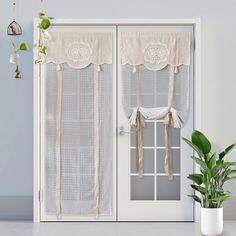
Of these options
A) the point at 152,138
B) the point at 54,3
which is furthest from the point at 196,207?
the point at 54,3

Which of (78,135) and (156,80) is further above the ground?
(156,80)

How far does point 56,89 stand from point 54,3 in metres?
0.86

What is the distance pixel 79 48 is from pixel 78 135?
0.86 metres

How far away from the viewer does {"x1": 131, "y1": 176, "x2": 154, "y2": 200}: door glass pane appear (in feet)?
15.8

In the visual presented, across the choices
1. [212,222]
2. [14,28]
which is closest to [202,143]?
[212,222]

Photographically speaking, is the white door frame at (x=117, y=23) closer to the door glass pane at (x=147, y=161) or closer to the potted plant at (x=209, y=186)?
the potted plant at (x=209, y=186)

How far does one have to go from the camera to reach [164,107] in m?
4.77

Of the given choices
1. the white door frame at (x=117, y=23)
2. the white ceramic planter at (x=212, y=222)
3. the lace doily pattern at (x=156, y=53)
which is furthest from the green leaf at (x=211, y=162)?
the lace doily pattern at (x=156, y=53)

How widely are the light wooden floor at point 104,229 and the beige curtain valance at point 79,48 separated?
1.56 m

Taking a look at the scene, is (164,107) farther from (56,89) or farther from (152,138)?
(56,89)

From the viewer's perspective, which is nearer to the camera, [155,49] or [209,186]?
[209,186]

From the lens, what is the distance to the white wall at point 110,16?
4781 millimetres

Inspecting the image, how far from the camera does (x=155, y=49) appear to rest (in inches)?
Result: 186

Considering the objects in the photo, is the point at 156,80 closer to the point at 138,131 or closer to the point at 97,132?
the point at 138,131
